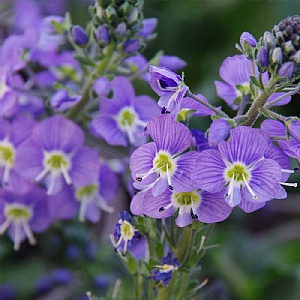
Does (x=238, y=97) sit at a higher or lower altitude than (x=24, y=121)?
higher

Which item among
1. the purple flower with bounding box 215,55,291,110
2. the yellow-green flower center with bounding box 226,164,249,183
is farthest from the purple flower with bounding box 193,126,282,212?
the purple flower with bounding box 215,55,291,110

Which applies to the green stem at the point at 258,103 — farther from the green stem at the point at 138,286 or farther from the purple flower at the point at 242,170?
the green stem at the point at 138,286

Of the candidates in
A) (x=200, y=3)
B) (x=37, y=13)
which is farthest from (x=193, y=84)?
(x=37, y=13)

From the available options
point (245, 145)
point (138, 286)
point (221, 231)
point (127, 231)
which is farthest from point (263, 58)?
point (221, 231)

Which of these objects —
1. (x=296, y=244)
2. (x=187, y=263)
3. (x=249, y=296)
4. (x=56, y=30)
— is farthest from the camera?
(x=296, y=244)

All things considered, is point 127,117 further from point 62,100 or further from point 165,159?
point 165,159

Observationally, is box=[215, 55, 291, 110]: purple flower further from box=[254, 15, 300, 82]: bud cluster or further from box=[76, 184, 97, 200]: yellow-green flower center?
box=[76, 184, 97, 200]: yellow-green flower center

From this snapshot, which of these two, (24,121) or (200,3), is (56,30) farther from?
(200,3)
